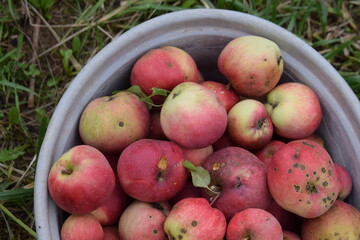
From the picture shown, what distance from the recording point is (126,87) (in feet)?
6.59

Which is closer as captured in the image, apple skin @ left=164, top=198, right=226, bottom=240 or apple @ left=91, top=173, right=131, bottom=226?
apple skin @ left=164, top=198, right=226, bottom=240

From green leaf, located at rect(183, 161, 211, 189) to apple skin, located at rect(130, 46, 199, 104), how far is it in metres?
0.37

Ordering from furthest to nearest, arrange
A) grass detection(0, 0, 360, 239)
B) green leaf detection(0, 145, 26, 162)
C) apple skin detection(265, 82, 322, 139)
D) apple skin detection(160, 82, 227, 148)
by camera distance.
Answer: grass detection(0, 0, 360, 239)
green leaf detection(0, 145, 26, 162)
apple skin detection(265, 82, 322, 139)
apple skin detection(160, 82, 227, 148)

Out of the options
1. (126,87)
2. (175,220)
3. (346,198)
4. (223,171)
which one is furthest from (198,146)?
(346,198)

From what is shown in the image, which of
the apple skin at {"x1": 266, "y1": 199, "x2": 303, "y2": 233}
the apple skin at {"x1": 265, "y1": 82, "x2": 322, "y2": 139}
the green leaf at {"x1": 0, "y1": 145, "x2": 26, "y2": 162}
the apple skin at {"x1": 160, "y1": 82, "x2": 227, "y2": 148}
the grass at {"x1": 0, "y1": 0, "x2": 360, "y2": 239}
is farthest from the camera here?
the grass at {"x1": 0, "y1": 0, "x2": 360, "y2": 239}

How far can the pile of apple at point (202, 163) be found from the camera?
154 centimetres


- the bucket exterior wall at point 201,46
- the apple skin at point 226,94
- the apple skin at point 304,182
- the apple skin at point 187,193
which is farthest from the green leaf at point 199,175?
the bucket exterior wall at point 201,46

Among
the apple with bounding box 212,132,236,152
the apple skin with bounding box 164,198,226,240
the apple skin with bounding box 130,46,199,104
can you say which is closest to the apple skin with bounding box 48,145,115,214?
the apple skin with bounding box 164,198,226,240

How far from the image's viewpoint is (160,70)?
1.79 metres

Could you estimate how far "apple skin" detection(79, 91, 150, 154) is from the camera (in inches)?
66.7

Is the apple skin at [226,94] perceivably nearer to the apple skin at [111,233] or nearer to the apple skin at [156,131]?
the apple skin at [156,131]

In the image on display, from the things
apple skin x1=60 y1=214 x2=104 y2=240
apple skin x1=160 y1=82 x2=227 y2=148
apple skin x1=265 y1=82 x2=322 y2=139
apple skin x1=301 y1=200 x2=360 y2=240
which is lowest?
apple skin x1=301 y1=200 x2=360 y2=240

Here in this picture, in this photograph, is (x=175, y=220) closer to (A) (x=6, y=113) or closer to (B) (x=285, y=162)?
(B) (x=285, y=162)

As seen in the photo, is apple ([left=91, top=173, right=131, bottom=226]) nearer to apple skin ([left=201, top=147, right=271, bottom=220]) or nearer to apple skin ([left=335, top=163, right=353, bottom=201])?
apple skin ([left=201, top=147, right=271, bottom=220])
